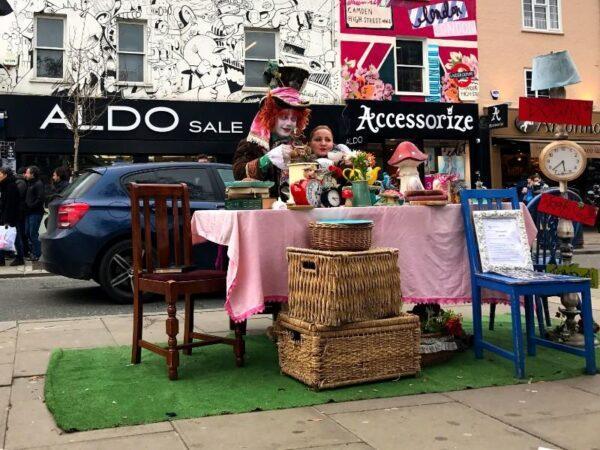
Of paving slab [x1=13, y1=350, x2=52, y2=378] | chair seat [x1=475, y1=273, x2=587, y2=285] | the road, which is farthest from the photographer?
the road

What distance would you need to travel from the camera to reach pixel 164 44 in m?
15.4

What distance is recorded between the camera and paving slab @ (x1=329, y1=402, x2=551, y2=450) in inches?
113

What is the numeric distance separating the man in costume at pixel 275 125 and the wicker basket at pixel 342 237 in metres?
1.02

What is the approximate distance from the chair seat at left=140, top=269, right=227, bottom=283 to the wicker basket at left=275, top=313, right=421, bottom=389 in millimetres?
538

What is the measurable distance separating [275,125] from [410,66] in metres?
13.8

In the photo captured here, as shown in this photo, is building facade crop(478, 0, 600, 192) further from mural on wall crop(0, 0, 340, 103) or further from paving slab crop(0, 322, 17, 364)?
paving slab crop(0, 322, 17, 364)

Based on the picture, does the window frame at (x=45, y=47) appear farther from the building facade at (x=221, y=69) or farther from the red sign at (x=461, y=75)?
the red sign at (x=461, y=75)

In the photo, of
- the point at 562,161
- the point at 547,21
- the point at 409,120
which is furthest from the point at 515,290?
the point at 547,21

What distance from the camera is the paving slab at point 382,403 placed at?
3375 millimetres

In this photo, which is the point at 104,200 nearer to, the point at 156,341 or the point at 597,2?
the point at 156,341

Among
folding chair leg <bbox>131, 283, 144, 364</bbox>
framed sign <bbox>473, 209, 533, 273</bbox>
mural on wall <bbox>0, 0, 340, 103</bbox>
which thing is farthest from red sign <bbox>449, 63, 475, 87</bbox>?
folding chair leg <bbox>131, 283, 144, 364</bbox>

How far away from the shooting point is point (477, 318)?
438 centimetres

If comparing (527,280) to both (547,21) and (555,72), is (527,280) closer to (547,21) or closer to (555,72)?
(555,72)

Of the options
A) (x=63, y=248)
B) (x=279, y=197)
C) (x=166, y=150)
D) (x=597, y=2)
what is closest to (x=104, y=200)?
(x=63, y=248)
